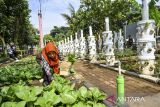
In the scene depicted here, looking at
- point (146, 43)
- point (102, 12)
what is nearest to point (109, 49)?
point (146, 43)

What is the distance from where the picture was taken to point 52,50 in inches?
349

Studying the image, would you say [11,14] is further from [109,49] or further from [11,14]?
[109,49]

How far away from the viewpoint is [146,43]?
11.9 metres

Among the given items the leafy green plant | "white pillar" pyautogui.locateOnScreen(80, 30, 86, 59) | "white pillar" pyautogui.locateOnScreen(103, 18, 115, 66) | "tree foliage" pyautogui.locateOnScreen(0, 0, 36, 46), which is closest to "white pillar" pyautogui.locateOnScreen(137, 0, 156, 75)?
"white pillar" pyautogui.locateOnScreen(103, 18, 115, 66)

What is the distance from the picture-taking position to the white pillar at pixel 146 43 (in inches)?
459

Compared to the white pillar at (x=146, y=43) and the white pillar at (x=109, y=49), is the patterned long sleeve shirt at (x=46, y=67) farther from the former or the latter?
the white pillar at (x=109, y=49)

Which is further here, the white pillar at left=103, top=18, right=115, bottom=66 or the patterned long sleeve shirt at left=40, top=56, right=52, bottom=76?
the white pillar at left=103, top=18, right=115, bottom=66

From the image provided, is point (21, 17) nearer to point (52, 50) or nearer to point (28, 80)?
point (28, 80)

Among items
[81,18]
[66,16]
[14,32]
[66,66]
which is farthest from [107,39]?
[14,32]

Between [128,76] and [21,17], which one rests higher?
[21,17]

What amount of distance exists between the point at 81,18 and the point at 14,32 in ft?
53.7

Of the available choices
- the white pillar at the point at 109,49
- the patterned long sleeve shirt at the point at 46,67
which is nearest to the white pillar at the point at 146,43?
the patterned long sleeve shirt at the point at 46,67

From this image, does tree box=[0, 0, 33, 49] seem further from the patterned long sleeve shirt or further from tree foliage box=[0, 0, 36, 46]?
the patterned long sleeve shirt

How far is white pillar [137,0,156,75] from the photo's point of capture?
11.6 m
